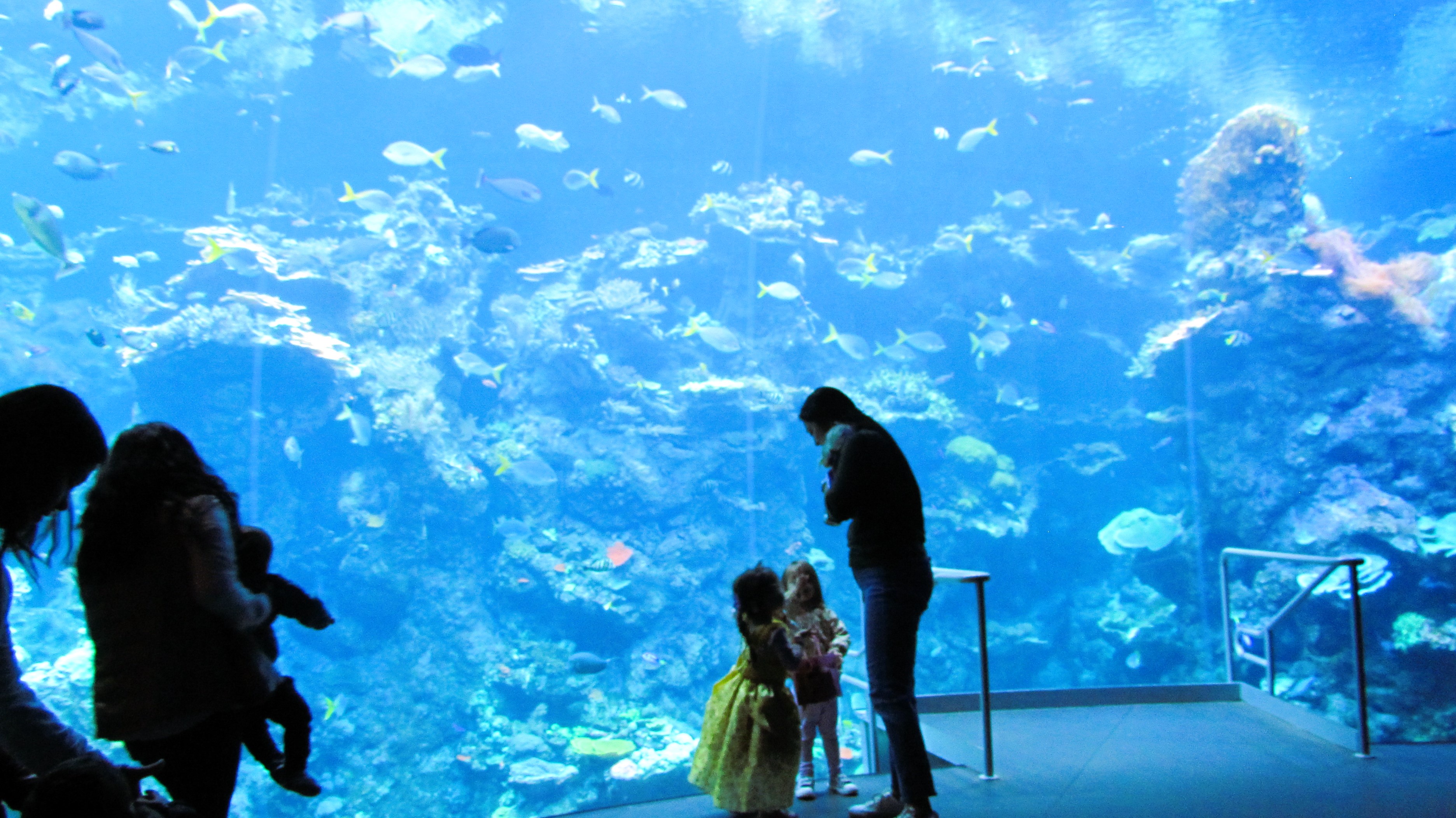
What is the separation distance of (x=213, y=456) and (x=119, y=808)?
16900 millimetres

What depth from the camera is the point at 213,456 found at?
47.8 feet

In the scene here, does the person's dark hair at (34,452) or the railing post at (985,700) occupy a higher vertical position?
the person's dark hair at (34,452)

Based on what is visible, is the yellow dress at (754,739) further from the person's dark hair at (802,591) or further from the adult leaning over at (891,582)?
→ the person's dark hair at (802,591)

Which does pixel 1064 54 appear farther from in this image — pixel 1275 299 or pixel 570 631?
pixel 570 631

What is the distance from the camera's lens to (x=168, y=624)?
153 cm

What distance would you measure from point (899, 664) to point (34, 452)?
2384 millimetres

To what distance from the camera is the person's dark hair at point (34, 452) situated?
4.44 feet

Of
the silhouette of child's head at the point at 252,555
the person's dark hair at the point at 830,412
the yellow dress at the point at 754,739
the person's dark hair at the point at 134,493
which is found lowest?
the yellow dress at the point at 754,739

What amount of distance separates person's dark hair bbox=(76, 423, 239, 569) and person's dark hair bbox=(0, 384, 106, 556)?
91 mm

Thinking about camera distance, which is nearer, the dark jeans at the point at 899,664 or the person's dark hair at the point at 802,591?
the dark jeans at the point at 899,664

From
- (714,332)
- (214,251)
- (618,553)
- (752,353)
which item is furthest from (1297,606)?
(214,251)

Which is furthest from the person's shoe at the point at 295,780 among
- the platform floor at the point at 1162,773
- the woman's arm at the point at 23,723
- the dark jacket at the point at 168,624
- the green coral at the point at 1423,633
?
the green coral at the point at 1423,633

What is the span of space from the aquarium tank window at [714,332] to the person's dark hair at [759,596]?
7256mm

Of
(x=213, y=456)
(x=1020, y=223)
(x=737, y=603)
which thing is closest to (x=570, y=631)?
(x=213, y=456)
